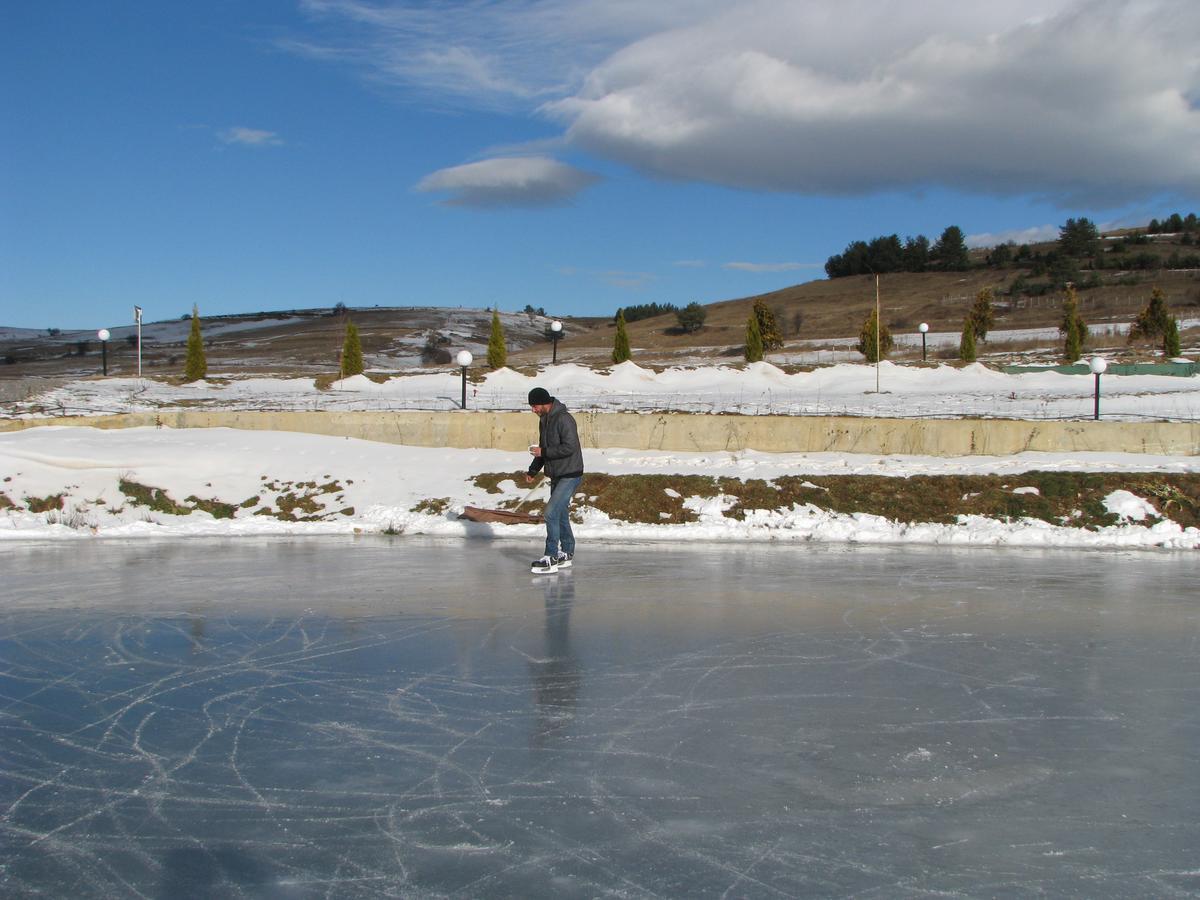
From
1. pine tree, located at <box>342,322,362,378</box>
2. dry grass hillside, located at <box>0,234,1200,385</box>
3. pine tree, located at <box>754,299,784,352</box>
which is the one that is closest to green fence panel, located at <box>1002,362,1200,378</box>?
dry grass hillside, located at <box>0,234,1200,385</box>

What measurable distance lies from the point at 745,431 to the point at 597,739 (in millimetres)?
14351

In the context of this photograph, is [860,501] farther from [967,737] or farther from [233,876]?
[233,876]

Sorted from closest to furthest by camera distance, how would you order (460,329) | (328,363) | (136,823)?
(136,823), (328,363), (460,329)

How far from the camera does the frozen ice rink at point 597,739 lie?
161 inches

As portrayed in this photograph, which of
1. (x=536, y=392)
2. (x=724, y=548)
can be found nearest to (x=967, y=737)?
(x=536, y=392)

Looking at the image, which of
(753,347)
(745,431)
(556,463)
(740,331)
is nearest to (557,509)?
(556,463)

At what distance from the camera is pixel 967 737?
5.65 metres

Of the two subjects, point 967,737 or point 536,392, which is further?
point 536,392

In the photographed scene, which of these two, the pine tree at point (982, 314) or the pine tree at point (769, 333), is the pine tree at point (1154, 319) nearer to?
the pine tree at point (982, 314)

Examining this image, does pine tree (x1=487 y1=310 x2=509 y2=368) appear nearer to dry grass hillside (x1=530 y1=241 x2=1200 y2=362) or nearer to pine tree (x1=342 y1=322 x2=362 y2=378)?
pine tree (x1=342 y1=322 x2=362 y2=378)

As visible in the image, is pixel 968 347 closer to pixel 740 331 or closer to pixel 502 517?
pixel 502 517

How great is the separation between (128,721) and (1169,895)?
5.29m

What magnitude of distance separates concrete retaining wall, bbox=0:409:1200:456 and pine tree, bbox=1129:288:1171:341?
127 ft

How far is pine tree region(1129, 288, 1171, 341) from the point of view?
52.8 m
